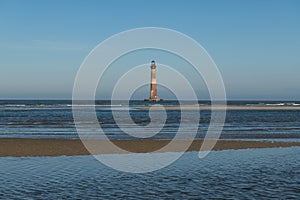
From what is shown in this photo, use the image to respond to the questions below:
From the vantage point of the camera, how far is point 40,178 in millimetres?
13023

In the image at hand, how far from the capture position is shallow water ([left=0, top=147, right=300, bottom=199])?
11273mm

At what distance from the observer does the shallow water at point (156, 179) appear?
1127 cm

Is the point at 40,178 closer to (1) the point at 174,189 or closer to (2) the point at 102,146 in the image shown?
(1) the point at 174,189

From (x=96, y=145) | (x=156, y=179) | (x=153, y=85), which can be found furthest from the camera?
(x=153, y=85)

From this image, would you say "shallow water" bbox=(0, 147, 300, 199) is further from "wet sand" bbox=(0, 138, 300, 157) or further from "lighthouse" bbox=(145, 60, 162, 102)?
"lighthouse" bbox=(145, 60, 162, 102)

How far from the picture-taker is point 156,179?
13.3 meters

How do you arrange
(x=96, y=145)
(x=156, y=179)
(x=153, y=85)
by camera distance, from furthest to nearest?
1. (x=153, y=85)
2. (x=96, y=145)
3. (x=156, y=179)

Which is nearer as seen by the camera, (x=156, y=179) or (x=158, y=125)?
(x=156, y=179)

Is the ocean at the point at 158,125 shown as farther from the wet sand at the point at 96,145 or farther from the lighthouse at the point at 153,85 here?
the lighthouse at the point at 153,85

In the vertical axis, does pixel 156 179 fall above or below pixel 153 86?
below

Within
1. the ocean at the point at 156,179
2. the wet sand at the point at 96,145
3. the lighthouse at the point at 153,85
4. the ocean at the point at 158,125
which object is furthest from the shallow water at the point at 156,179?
the lighthouse at the point at 153,85

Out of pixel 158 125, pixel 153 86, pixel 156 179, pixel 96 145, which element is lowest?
pixel 156 179

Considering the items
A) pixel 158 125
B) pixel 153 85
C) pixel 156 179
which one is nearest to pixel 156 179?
pixel 156 179

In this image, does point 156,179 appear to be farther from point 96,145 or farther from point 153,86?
point 153,86
